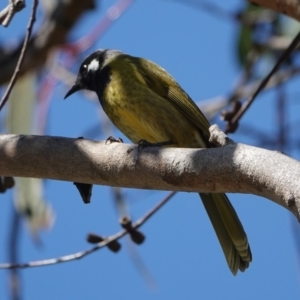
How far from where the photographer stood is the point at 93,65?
4.13 m

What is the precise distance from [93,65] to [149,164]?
2016 mm

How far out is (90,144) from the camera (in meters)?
2.31

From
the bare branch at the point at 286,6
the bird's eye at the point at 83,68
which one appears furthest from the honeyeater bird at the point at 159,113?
the bare branch at the point at 286,6

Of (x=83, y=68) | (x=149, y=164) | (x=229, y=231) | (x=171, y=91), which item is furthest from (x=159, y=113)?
(x=149, y=164)

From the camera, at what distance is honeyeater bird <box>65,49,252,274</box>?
3.10 meters

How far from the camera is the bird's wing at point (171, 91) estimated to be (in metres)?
3.38

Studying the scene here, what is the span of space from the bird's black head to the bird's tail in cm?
109

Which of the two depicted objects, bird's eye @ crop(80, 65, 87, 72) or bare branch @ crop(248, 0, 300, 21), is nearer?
bare branch @ crop(248, 0, 300, 21)

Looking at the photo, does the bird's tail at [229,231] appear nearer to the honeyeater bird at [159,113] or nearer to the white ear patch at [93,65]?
the honeyeater bird at [159,113]

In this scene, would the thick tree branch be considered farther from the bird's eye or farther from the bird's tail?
the bird's eye

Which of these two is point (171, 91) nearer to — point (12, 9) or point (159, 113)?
point (159, 113)

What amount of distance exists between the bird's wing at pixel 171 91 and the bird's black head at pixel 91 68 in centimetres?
30

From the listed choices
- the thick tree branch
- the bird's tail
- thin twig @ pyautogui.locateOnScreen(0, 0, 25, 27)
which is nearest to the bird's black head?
the bird's tail

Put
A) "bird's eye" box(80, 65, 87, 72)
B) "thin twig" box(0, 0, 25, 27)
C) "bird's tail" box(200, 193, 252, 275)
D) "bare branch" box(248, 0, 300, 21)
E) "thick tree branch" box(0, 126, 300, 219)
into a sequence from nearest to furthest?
→ "thick tree branch" box(0, 126, 300, 219)
"thin twig" box(0, 0, 25, 27)
"bird's tail" box(200, 193, 252, 275)
"bare branch" box(248, 0, 300, 21)
"bird's eye" box(80, 65, 87, 72)
